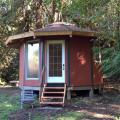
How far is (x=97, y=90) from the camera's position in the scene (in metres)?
16.3

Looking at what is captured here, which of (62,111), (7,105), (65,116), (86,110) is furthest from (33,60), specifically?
(65,116)

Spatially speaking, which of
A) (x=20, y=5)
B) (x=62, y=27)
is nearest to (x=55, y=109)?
(x=62, y=27)

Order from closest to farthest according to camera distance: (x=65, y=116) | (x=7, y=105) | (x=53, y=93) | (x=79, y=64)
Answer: (x=65, y=116)
(x=7, y=105)
(x=53, y=93)
(x=79, y=64)

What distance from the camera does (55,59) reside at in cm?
1512

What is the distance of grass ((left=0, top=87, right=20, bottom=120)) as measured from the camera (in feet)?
37.6

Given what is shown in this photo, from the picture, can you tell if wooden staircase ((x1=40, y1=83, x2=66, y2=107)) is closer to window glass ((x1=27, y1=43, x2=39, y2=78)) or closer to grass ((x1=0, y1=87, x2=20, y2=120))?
window glass ((x1=27, y1=43, x2=39, y2=78))

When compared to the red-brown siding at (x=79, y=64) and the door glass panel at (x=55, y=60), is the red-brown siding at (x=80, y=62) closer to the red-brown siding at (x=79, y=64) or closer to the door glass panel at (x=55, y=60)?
the red-brown siding at (x=79, y=64)

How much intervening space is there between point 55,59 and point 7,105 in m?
3.11

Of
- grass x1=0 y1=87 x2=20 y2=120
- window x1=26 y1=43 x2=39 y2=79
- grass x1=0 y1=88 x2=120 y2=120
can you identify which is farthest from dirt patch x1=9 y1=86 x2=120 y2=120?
window x1=26 y1=43 x2=39 y2=79

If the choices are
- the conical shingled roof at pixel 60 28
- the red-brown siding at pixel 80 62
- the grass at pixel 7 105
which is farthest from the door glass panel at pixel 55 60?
the grass at pixel 7 105

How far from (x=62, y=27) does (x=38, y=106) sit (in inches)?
156

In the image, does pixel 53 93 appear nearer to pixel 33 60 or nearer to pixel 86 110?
pixel 33 60

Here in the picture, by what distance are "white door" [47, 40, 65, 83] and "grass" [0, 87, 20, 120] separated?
75.7 inches

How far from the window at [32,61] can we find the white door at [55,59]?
0.62 metres
